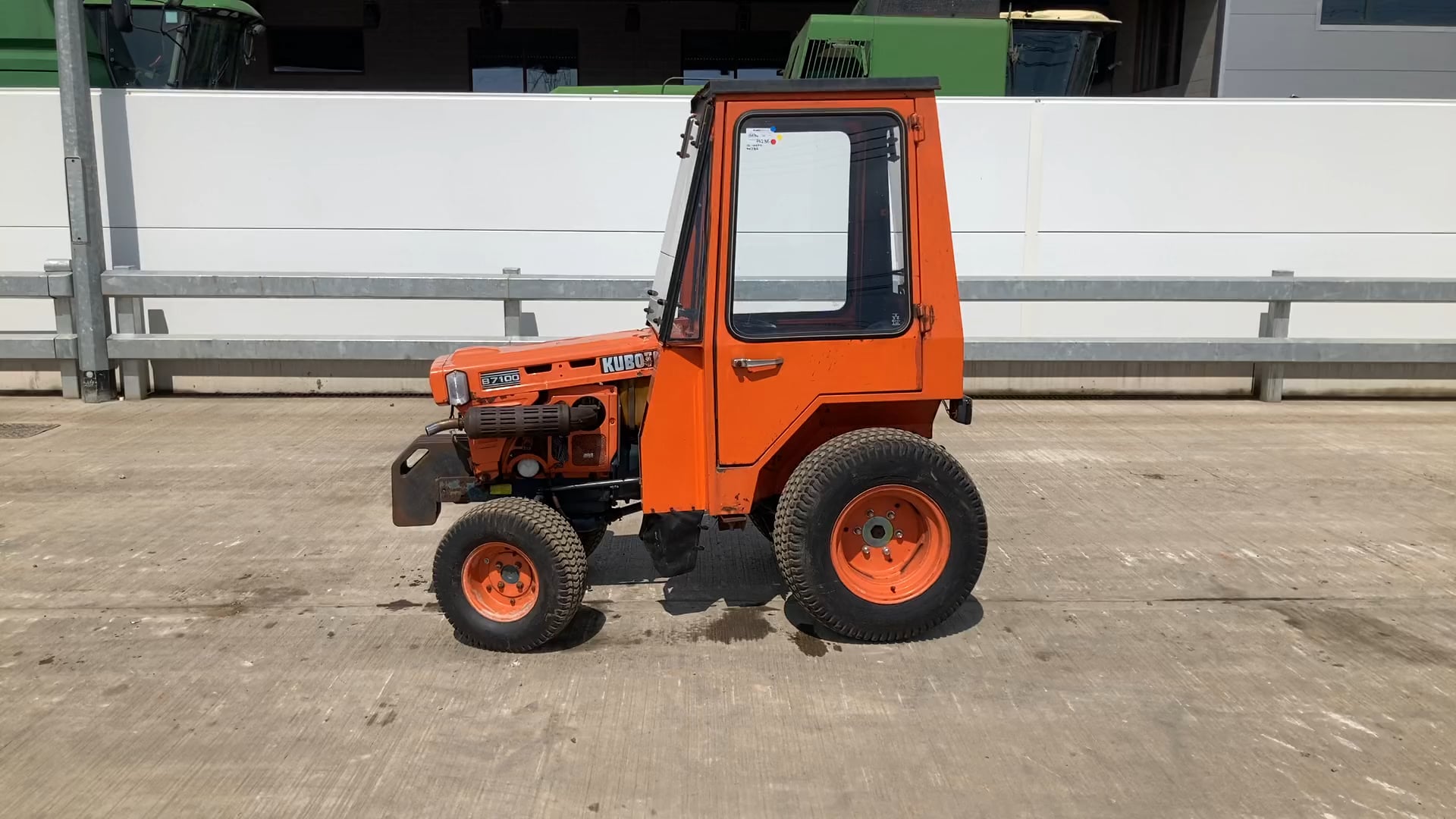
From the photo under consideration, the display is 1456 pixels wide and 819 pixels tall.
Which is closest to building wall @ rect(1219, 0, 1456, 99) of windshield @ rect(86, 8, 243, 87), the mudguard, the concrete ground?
the concrete ground

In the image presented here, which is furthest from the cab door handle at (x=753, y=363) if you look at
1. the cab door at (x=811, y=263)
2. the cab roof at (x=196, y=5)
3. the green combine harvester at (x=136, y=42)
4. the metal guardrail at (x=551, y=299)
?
the cab roof at (x=196, y=5)

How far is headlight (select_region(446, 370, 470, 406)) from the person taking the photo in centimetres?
427

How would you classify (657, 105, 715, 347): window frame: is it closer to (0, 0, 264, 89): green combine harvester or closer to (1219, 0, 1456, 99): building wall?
(0, 0, 264, 89): green combine harvester

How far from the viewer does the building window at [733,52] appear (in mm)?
15914

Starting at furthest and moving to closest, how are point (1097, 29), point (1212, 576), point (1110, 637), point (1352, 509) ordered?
point (1097, 29) < point (1352, 509) < point (1212, 576) < point (1110, 637)

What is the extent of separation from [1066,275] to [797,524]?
573 centimetres

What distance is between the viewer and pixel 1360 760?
3.41 m

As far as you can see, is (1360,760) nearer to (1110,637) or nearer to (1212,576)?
(1110,637)

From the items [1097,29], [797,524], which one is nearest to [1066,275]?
[1097,29]

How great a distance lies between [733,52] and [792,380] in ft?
42.5

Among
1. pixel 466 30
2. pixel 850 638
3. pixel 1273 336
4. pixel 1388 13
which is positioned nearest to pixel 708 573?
pixel 850 638

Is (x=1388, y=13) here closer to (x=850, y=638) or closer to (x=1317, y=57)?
Answer: (x=1317, y=57)

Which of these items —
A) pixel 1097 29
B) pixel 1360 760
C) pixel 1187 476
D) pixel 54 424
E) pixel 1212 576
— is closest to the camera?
pixel 1360 760

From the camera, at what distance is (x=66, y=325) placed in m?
8.48
